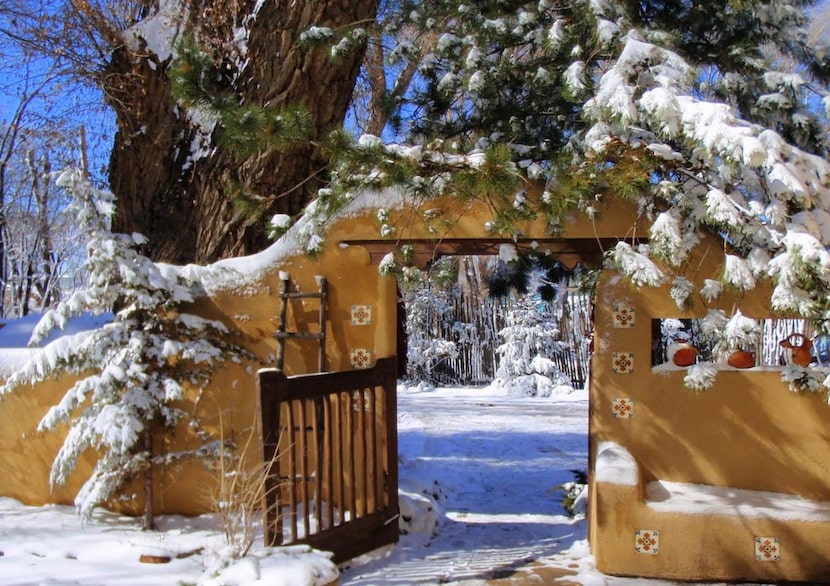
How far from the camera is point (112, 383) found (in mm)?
4734

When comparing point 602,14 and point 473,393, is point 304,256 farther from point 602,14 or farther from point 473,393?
point 473,393

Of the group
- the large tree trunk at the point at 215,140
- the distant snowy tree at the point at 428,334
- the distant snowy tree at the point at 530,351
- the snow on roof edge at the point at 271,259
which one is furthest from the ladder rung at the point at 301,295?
the distant snowy tree at the point at 428,334

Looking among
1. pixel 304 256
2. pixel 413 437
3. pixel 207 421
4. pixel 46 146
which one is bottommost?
pixel 413 437

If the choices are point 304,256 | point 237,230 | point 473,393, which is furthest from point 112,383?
point 473,393

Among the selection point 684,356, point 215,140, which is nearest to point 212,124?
point 215,140

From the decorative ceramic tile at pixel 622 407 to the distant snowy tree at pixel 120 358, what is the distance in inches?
103

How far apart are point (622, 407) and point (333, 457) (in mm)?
1952

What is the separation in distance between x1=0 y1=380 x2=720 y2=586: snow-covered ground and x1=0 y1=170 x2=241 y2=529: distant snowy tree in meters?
0.36

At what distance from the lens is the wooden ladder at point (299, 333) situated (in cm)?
502

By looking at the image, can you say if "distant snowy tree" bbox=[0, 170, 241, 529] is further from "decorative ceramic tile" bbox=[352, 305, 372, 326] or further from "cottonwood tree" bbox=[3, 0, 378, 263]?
"cottonwood tree" bbox=[3, 0, 378, 263]

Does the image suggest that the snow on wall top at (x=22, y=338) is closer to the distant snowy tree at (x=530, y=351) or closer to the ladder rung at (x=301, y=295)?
the ladder rung at (x=301, y=295)

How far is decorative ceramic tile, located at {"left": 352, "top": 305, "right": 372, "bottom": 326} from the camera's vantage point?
516 cm

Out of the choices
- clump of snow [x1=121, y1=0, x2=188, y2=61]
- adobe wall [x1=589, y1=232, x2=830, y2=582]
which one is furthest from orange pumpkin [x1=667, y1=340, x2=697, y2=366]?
clump of snow [x1=121, y1=0, x2=188, y2=61]

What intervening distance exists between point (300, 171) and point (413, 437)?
4.52 meters
